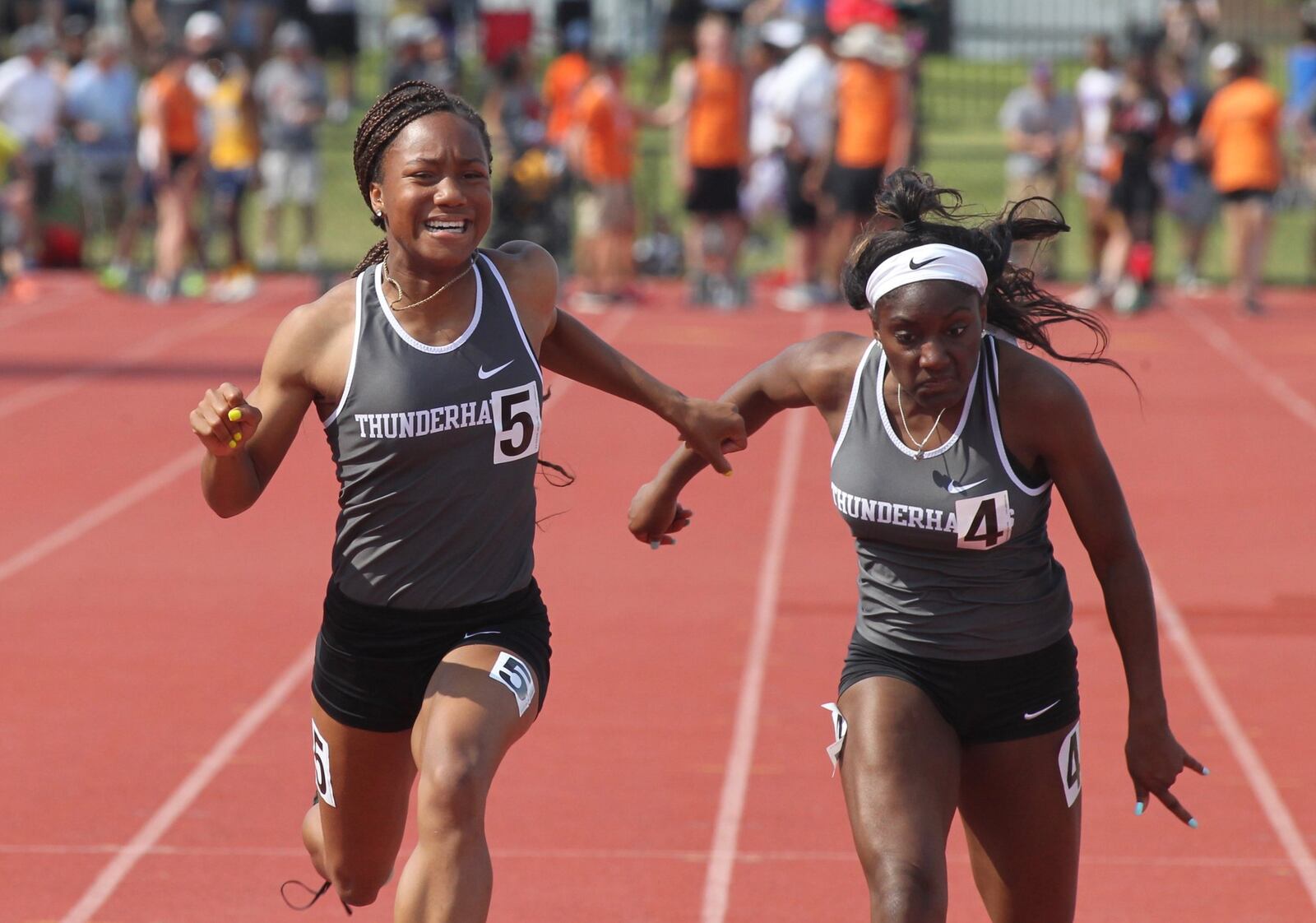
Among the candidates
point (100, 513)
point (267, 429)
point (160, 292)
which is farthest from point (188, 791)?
point (160, 292)

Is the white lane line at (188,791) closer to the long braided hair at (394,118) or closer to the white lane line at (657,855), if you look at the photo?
the white lane line at (657,855)

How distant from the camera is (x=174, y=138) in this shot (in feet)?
58.1

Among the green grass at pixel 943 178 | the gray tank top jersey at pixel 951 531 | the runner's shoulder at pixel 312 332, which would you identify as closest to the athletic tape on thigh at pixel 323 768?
the runner's shoulder at pixel 312 332

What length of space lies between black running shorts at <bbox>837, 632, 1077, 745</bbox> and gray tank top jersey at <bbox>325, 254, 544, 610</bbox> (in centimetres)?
83

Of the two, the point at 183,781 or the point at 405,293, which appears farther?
the point at 183,781

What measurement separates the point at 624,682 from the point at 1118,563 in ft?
11.5

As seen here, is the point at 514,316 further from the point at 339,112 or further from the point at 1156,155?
the point at 339,112

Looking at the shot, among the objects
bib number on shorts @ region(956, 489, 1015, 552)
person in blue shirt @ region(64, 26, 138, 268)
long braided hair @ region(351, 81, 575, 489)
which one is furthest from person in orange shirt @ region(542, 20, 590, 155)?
bib number on shorts @ region(956, 489, 1015, 552)

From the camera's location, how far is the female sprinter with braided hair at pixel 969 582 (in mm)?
3857

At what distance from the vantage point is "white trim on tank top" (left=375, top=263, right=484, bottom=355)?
160 inches

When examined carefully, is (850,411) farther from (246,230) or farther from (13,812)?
(246,230)

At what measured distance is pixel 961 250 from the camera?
3943mm

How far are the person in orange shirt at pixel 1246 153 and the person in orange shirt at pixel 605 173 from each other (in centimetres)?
501

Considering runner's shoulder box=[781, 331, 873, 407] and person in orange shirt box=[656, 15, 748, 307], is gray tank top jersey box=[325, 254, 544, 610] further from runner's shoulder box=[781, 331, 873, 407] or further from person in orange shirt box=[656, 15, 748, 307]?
person in orange shirt box=[656, 15, 748, 307]
